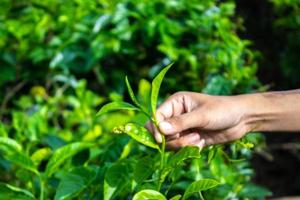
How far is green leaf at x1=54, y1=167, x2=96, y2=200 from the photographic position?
1.91m

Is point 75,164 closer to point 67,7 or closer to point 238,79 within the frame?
point 238,79

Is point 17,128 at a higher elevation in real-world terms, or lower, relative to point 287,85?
higher

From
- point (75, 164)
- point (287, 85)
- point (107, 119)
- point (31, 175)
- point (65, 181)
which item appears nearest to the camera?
point (65, 181)

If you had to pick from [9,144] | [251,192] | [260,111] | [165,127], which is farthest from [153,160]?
[251,192]

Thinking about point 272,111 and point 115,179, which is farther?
point 272,111

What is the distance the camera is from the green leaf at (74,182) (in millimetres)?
1910

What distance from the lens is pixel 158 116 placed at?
171cm

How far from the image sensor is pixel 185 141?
6.01 feet

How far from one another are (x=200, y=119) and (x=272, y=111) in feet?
1.21

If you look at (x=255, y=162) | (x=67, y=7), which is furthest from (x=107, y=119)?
(x=255, y=162)

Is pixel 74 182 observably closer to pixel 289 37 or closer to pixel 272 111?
pixel 272 111

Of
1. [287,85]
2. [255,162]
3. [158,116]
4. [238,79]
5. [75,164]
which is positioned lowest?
[255,162]

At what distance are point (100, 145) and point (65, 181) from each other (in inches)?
36.7

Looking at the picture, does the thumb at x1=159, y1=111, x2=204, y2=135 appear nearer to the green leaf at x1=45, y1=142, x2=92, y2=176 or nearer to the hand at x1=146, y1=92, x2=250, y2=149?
the hand at x1=146, y1=92, x2=250, y2=149
